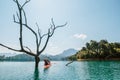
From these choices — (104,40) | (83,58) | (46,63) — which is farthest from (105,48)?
(46,63)

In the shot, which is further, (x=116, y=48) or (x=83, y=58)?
(x=83, y=58)

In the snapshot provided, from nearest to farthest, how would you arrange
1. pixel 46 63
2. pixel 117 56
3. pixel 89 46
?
pixel 46 63 → pixel 117 56 → pixel 89 46

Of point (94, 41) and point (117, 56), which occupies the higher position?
point (94, 41)

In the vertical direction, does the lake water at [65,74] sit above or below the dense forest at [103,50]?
below

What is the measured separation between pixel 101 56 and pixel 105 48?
6.45 meters

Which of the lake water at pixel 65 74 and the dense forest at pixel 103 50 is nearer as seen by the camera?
the lake water at pixel 65 74

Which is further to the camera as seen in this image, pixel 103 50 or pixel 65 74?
pixel 103 50

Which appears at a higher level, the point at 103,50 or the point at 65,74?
the point at 103,50

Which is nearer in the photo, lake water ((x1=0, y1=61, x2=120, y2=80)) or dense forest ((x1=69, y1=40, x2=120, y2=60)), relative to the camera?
lake water ((x1=0, y1=61, x2=120, y2=80))

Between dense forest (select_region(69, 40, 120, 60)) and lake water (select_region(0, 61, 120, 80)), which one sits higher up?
dense forest (select_region(69, 40, 120, 60))

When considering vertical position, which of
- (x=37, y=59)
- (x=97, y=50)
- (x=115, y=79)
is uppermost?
(x=97, y=50)

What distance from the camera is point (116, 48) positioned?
14200 centimetres

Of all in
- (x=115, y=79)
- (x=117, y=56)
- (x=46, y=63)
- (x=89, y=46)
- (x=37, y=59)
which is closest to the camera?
(x=37, y=59)

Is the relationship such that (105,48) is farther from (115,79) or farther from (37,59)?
(37,59)
